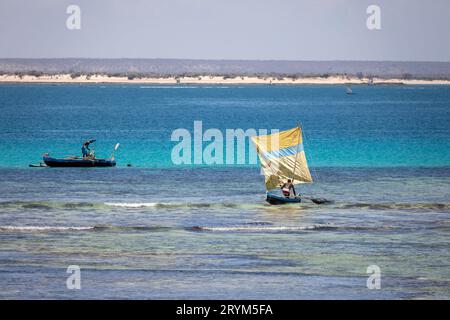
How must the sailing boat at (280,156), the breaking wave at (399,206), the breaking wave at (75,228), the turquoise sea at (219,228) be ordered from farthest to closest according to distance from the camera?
the sailing boat at (280,156) < the breaking wave at (399,206) < the breaking wave at (75,228) < the turquoise sea at (219,228)

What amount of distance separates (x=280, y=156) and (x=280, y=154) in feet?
0.32

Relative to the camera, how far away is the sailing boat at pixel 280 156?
5088 cm

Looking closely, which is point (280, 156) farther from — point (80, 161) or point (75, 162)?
point (75, 162)

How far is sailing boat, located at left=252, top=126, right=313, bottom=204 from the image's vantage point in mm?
50875

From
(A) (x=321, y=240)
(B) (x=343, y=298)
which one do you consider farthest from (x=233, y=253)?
(B) (x=343, y=298)

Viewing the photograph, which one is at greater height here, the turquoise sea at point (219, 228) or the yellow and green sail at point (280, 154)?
the yellow and green sail at point (280, 154)

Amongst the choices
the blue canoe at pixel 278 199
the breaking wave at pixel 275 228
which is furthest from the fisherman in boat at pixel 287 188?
the breaking wave at pixel 275 228

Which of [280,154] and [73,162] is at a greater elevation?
[280,154]

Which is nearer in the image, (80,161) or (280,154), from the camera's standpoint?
(280,154)

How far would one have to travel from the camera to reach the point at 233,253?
125 ft

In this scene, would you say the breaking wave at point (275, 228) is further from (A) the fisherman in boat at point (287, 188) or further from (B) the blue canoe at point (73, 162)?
(B) the blue canoe at point (73, 162)

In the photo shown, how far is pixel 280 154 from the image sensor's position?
167ft

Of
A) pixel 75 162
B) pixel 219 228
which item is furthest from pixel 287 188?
pixel 75 162

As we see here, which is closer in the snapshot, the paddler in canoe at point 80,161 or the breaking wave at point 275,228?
the breaking wave at point 275,228
